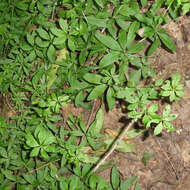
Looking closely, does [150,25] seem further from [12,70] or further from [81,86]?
[12,70]

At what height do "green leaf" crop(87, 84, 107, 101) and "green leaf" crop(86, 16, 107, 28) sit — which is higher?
"green leaf" crop(86, 16, 107, 28)

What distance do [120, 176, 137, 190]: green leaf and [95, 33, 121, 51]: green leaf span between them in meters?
1.27

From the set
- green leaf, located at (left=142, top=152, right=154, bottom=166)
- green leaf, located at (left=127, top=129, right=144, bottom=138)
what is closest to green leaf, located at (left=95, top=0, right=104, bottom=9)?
green leaf, located at (left=127, top=129, right=144, bottom=138)

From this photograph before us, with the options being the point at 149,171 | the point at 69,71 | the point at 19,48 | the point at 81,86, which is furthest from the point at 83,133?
the point at 19,48

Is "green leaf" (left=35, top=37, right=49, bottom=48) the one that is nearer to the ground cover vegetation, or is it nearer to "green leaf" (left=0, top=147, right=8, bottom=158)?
the ground cover vegetation

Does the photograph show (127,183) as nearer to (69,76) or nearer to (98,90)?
(98,90)

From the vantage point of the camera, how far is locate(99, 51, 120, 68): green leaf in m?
1.84

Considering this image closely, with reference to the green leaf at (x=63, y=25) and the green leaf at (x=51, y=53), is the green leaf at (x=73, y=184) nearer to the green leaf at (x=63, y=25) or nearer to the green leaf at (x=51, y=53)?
the green leaf at (x=51, y=53)

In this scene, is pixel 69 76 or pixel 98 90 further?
pixel 69 76

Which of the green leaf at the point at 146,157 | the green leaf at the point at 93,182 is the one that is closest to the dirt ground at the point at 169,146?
the green leaf at the point at 146,157

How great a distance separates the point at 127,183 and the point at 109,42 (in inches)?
53.6

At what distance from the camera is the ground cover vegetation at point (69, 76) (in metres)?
1.92

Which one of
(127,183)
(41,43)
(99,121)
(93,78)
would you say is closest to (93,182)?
(127,183)

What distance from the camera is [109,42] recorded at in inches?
74.4
